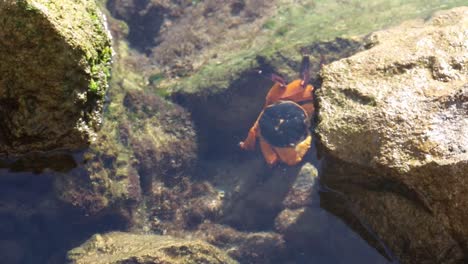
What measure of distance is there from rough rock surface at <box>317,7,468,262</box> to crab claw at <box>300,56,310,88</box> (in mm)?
3178

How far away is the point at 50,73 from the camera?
98.5 inches

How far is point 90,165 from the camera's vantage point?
5645 millimetres

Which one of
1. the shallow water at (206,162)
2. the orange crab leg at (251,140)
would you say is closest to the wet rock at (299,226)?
the shallow water at (206,162)

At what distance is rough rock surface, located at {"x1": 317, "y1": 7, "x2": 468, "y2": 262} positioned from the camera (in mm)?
2660

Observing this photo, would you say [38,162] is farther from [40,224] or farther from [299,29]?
[299,29]

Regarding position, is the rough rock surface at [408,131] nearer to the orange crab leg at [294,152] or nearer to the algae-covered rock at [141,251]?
the algae-covered rock at [141,251]

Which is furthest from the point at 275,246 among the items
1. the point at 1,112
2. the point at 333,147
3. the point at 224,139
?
the point at 1,112

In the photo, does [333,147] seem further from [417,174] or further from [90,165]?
[90,165]

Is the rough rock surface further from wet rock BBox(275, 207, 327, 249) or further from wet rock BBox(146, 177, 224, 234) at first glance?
wet rock BBox(146, 177, 224, 234)

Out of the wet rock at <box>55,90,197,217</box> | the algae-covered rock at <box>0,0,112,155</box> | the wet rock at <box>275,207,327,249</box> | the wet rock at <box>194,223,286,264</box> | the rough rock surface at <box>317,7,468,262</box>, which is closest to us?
the algae-covered rock at <box>0,0,112,155</box>

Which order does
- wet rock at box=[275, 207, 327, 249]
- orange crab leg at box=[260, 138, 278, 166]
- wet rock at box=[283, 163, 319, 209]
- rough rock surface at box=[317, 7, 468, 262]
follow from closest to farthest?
rough rock surface at box=[317, 7, 468, 262], wet rock at box=[275, 207, 327, 249], wet rock at box=[283, 163, 319, 209], orange crab leg at box=[260, 138, 278, 166]

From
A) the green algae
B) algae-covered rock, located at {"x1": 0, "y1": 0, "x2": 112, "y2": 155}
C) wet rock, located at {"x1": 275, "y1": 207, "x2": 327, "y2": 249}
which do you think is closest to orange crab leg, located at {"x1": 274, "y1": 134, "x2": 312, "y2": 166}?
wet rock, located at {"x1": 275, "y1": 207, "x2": 327, "y2": 249}

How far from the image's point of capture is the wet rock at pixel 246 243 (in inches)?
257

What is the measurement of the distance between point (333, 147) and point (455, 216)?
3.05 feet
